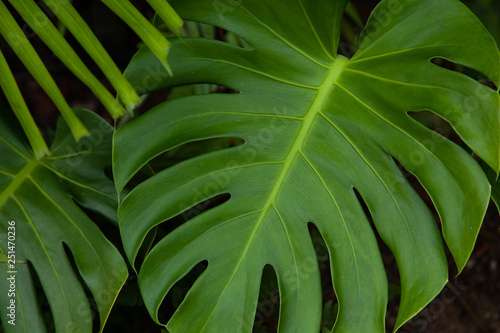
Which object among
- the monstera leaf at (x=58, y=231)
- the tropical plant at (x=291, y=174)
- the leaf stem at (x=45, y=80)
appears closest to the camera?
the leaf stem at (x=45, y=80)

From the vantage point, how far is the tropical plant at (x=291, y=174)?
98 centimetres

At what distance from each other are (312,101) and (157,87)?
1.18ft

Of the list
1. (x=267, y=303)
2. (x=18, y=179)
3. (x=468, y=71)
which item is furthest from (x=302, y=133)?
(x=18, y=179)

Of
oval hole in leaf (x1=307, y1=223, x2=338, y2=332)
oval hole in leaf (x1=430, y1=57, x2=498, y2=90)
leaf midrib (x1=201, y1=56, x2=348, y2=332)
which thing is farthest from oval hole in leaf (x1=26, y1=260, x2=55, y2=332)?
oval hole in leaf (x1=430, y1=57, x2=498, y2=90)

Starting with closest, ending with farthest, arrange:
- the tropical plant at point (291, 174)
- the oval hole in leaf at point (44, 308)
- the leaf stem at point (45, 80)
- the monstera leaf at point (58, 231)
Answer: the leaf stem at point (45, 80), the tropical plant at point (291, 174), the monstera leaf at point (58, 231), the oval hole in leaf at point (44, 308)

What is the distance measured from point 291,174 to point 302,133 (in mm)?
99

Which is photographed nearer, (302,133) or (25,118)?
(25,118)

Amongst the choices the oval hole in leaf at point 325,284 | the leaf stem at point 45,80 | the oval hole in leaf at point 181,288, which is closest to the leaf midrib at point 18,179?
the leaf stem at point 45,80

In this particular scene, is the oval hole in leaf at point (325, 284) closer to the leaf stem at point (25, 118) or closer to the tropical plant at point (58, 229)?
the tropical plant at point (58, 229)

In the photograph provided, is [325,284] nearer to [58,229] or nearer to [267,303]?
[267,303]

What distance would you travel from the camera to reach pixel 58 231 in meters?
1.12

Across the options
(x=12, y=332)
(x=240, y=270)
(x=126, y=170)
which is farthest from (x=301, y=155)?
(x=12, y=332)

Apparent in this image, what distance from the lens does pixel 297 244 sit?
1040 millimetres

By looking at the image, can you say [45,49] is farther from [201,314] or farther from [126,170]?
[201,314]
